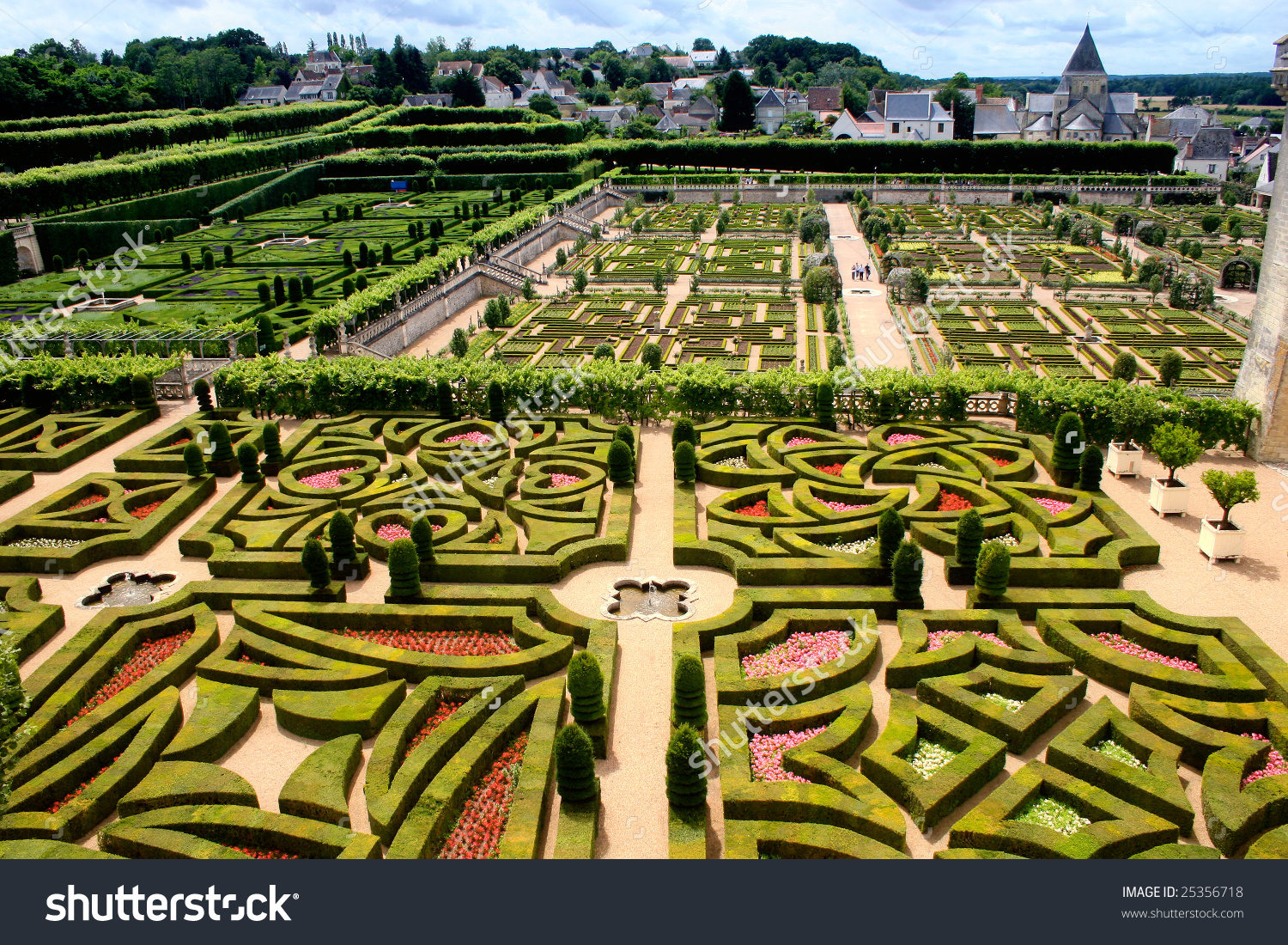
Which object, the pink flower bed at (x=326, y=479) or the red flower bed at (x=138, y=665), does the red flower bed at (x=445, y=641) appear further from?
the pink flower bed at (x=326, y=479)

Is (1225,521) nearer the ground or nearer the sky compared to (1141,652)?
nearer the sky

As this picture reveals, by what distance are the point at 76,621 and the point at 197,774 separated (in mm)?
6816

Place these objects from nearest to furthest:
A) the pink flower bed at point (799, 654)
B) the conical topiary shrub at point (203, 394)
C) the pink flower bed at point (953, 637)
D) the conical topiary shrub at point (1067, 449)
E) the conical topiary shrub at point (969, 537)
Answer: the pink flower bed at point (799, 654) → the pink flower bed at point (953, 637) → the conical topiary shrub at point (969, 537) → the conical topiary shrub at point (1067, 449) → the conical topiary shrub at point (203, 394)

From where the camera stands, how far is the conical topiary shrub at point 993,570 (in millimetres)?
17625

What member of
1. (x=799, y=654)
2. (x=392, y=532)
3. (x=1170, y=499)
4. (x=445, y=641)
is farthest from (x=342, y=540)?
(x=1170, y=499)

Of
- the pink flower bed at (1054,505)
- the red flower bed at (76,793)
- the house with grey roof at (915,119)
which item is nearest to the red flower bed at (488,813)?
the red flower bed at (76,793)

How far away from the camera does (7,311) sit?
4319 centimetres

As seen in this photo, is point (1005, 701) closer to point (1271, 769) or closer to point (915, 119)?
point (1271, 769)

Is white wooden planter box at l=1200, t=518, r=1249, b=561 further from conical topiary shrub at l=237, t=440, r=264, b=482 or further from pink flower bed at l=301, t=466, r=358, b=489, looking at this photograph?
conical topiary shrub at l=237, t=440, r=264, b=482

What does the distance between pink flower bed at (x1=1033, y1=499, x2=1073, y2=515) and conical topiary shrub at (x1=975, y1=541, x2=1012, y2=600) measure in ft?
14.2

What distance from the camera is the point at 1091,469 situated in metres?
22.0

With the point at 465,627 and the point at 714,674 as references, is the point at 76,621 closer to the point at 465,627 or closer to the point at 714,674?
the point at 465,627

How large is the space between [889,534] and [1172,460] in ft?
26.2

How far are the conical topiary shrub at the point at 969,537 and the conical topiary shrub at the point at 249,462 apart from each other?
17113mm
